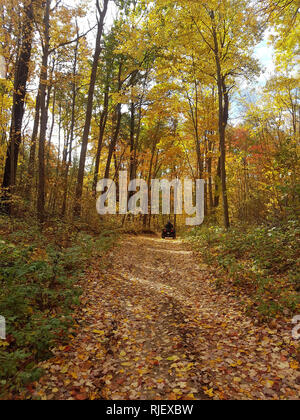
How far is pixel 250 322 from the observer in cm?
467

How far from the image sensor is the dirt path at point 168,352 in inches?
119

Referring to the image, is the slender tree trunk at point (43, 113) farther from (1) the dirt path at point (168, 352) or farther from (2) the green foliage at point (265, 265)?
(2) the green foliage at point (265, 265)

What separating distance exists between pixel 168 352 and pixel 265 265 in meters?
3.83

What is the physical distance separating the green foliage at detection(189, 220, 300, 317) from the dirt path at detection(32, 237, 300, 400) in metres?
0.52

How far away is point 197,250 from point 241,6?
9546mm

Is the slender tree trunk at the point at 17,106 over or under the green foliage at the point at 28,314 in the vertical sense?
over

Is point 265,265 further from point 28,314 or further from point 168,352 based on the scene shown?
point 28,314

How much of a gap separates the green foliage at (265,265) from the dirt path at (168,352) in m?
0.52

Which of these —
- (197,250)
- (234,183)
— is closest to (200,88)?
(234,183)

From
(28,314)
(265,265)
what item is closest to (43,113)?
(28,314)

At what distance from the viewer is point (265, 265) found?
6.46 metres

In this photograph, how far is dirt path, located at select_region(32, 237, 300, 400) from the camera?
3.03 m

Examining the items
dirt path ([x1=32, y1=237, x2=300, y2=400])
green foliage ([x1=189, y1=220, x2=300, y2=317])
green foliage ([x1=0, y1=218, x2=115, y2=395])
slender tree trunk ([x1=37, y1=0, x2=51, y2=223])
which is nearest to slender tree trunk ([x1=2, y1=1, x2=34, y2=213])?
slender tree trunk ([x1=37, y1=0, x2=51, y2=223])

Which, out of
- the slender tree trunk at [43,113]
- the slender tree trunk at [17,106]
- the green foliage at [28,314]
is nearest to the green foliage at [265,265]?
the green foliage at [28,314]
